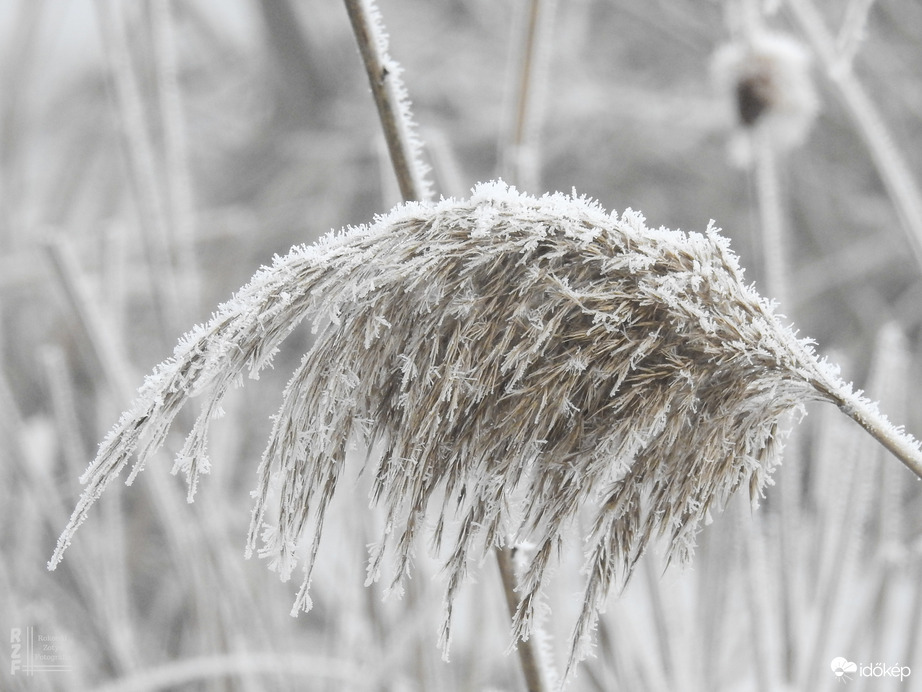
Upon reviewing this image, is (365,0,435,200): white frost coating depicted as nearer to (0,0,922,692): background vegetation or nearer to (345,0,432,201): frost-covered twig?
(345,0,432,201): frost-covered twig

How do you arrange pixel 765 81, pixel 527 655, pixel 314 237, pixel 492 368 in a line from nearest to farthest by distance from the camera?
1. pixel 492 368
2. pixel 527 655
3. pixel 765 81
4. pixel 314 237

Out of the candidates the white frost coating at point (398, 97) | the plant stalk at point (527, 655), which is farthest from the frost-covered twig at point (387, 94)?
the plant stalk at point (527, 655)

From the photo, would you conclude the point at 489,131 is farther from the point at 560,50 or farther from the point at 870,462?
the point at 870,462

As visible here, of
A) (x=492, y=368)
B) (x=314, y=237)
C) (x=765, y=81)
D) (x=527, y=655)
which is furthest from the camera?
(x=314, y=237)

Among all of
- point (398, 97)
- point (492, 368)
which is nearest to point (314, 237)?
point (398, 97)

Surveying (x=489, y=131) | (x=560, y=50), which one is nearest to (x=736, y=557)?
(x=489, y=131)

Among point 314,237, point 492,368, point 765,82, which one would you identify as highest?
point 314,237

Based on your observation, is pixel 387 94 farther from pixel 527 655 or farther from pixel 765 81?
pixel 765 81
